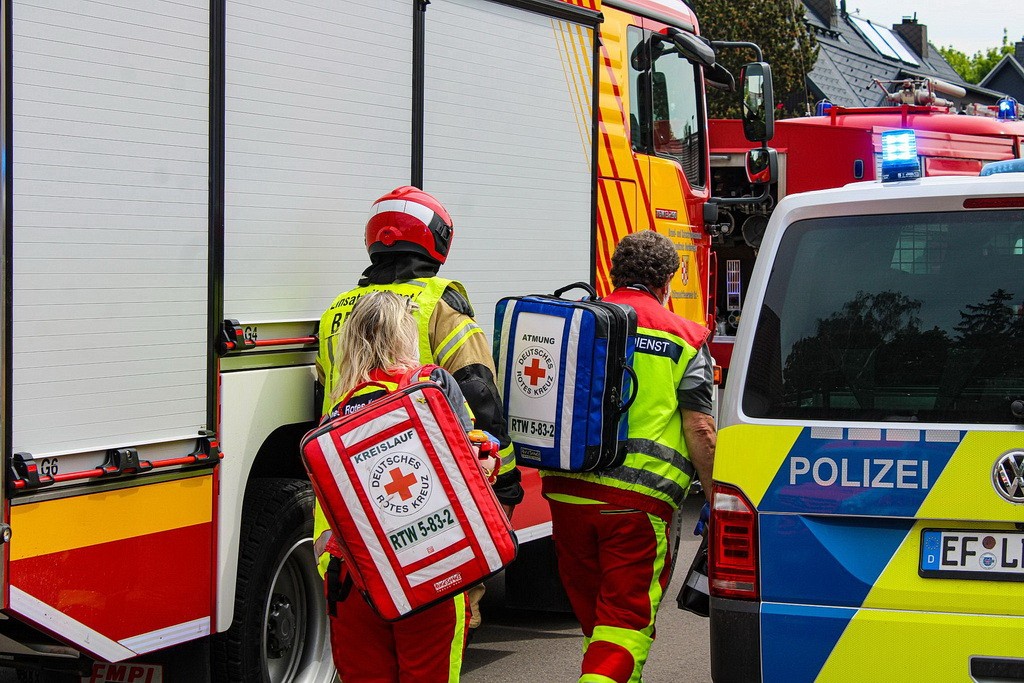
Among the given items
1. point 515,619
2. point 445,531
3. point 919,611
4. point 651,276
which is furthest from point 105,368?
point 515,619

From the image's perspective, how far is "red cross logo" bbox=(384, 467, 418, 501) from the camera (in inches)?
128

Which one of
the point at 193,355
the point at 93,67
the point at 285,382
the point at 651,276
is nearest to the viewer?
the point at 93,67

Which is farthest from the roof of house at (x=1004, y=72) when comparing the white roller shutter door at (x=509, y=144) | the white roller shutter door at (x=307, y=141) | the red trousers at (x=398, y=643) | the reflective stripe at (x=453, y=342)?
the red trousers at (x=398, y=643)

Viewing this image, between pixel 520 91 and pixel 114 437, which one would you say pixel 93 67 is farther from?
pixel 520 91

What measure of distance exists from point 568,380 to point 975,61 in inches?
2699

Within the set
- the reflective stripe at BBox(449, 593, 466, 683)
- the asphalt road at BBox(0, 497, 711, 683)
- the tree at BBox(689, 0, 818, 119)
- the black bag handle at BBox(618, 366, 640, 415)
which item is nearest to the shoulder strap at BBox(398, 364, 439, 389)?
the reflective stripe at BBox(449, 593, 466, 683)

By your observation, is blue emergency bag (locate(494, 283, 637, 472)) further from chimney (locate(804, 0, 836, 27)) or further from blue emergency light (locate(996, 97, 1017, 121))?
chimney (locate(804, 0, 836, 27))

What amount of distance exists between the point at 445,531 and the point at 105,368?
112cm

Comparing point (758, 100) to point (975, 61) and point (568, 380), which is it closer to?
point (568, 380)

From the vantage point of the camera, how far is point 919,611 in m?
3.35

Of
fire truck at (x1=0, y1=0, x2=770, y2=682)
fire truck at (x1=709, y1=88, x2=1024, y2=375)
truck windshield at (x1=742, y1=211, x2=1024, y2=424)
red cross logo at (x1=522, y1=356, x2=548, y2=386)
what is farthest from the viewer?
fire truck at (x1=709, y1=88, x2=1024, y2=375)

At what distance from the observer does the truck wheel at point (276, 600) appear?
14.4ft

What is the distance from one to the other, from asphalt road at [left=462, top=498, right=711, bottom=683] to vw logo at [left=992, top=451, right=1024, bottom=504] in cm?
252

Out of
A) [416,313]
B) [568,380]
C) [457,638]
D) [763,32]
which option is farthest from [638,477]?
[763,32]
